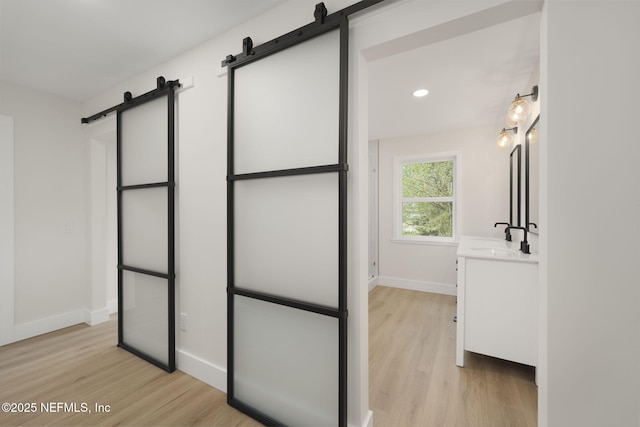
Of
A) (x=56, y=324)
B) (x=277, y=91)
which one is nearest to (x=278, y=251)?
(x=277, y=91)

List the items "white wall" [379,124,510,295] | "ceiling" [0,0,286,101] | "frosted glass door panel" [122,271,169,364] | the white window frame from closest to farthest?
"ceiling" [0,0,286,101] < "frosted glass door panel" [122,271,169,364] < "white wall" [379,124,510,295] < the white window frame

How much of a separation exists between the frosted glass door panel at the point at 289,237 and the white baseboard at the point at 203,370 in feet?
2.37

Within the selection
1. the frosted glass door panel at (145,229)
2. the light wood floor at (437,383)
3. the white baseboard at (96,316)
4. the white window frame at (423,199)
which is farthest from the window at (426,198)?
the white baseboard at (96,316)

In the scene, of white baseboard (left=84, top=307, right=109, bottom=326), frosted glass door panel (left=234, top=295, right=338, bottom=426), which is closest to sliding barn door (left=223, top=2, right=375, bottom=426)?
frosted glass door panel (left=234, top=295, right=338, bottom=426)

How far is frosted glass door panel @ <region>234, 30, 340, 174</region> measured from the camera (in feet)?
4.76

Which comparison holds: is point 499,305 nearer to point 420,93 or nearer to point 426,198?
point 420,93

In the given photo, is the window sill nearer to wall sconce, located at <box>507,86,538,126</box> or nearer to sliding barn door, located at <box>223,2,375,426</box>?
wall sconce, located at <box>507,86,538,126</box>

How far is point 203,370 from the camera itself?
2062 mm

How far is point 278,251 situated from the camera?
1.65 meters

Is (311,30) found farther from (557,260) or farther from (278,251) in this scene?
(557,260)

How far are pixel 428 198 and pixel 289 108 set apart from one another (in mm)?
3574

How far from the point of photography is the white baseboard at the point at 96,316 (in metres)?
3.15

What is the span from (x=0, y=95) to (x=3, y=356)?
8.00ft

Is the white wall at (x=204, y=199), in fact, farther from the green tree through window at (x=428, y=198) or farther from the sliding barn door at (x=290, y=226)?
the green tree through window at (x=428, y=198)
